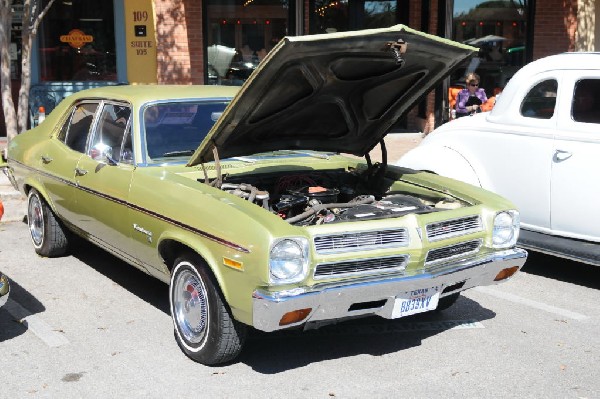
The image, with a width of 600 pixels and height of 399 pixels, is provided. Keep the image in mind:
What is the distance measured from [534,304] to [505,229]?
1339mm

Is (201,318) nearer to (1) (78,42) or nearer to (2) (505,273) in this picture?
(2) (505,273)

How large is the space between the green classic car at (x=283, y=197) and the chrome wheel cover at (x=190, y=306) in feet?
0.04

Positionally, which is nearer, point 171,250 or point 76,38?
point 171,250

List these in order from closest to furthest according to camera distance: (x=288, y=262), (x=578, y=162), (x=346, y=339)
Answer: (x=288, y=262)
(x=346, y=339)
(x=578, y=162)

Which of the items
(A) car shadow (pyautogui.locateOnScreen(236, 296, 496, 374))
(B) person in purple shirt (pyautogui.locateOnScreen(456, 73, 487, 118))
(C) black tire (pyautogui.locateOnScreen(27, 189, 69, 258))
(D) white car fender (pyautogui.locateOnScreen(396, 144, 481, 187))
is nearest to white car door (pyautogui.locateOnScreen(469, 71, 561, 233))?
(D) white car fender (pyautogui.locateOnScreen(396, 144, 481, 187))

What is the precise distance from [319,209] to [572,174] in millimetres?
2559

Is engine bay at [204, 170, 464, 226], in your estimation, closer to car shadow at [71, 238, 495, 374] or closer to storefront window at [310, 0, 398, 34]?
car shadow at [71, 238, 495, 374]

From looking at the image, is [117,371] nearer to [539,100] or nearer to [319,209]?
[319,209]

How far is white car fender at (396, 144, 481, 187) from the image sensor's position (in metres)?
7.34

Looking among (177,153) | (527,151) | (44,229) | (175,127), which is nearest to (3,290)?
(177,153)

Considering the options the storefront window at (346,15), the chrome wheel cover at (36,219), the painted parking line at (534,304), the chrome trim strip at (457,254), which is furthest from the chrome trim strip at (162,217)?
the storefront window at (346,15)

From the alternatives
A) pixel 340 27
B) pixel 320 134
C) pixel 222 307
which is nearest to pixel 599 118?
pixel 320 134

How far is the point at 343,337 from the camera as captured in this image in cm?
540

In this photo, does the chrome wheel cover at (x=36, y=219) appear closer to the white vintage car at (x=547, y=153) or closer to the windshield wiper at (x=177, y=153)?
the windshield wiper at (x=177, y=153)
